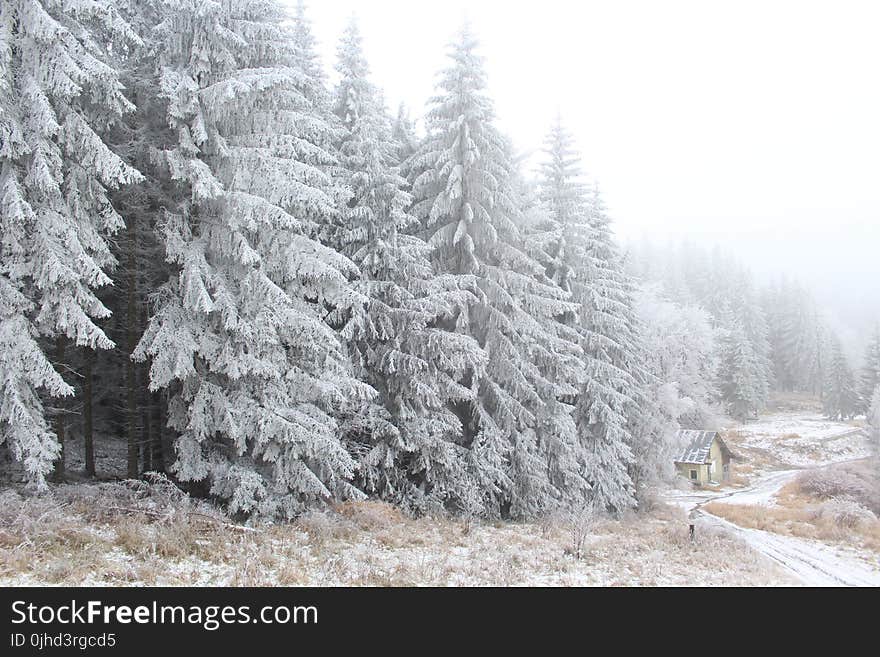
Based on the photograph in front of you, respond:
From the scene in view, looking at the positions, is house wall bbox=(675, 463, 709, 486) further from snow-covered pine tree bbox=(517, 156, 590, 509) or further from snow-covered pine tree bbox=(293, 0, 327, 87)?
snow-covered pine tree bbox=(293, 0, 327, 87)

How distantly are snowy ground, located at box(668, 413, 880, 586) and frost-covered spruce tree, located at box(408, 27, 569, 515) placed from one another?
25.6ft

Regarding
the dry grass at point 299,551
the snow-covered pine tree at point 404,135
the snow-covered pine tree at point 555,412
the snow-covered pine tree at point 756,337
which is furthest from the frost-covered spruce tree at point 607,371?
the snow-covered pine tree at point 756,337

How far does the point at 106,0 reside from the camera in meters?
10.3

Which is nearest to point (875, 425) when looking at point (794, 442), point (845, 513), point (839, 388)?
point (845, 513)

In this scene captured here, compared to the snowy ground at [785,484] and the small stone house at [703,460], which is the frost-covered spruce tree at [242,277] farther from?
the small stone house at [703,460]

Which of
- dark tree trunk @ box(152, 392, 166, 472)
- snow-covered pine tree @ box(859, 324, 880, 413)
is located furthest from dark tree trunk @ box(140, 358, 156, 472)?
snow-covered pine tree @ box(859, 324, 880, 413)

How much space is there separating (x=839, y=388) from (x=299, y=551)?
5595cm

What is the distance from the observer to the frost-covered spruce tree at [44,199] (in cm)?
907

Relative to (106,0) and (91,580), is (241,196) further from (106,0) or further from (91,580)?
(91,580)

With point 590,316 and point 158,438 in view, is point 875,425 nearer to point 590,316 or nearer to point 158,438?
point 590,316

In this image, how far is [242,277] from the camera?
11625mm

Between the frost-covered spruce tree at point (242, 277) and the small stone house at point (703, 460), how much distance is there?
43.7 meters

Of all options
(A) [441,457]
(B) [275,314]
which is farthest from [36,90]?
(A) [441,457]
